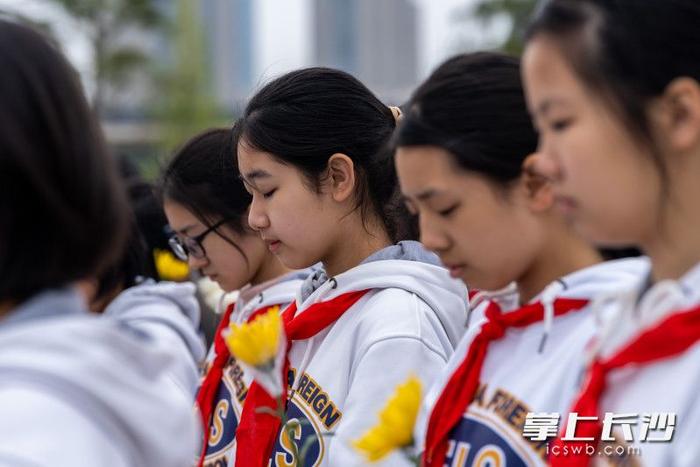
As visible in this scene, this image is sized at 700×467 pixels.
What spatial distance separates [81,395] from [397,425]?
456 mm

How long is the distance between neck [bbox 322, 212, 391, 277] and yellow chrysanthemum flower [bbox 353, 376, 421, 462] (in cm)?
104

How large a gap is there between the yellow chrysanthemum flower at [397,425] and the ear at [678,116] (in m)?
0.49

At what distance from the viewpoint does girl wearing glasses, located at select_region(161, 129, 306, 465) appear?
2.96m

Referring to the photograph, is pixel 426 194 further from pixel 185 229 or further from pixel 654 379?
pixel 185 229

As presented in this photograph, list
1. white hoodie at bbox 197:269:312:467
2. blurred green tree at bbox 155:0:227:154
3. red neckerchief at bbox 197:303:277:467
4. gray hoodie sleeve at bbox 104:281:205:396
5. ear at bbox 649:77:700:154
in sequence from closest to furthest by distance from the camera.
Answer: ear at bbox 649:77:700:154
white hoodie at bbox 197:269:312:467
red neckerchief at bbox 197:303:277:467
gray hoodie sleeve at bbox 104:281:205:396
blurred green tree at bbox 155:0:227:154

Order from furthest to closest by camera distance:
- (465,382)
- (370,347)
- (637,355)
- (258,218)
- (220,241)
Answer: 1. (220,241)
2. (258,218)
3. (370,347)
4. (465,382)
5. (637,355)

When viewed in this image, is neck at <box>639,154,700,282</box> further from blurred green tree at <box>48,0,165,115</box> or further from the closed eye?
blurred green tree at <box>48,0,165,115</box>

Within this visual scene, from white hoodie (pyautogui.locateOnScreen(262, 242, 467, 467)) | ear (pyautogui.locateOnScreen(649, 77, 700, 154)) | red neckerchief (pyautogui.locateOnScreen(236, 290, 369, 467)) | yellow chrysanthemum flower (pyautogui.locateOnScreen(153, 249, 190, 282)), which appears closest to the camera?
ear (pyautogui.locateOnScreen(649, 77, 700, 154))

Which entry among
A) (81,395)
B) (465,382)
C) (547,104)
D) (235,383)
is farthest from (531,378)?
(235,383)

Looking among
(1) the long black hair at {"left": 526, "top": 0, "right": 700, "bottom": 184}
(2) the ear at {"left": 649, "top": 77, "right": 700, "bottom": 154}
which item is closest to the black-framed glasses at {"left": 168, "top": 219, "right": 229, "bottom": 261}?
(1) the long black hair at {"left": 526, "top": 0, "right": 700, "bottom": 184}

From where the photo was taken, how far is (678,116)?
4.67 feet

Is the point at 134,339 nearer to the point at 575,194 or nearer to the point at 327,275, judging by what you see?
the point at 575,194

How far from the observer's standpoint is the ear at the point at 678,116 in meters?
1.40

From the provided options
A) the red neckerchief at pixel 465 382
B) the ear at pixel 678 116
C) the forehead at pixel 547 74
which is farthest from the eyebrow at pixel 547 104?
the red neckerchief at pixel 465 382
